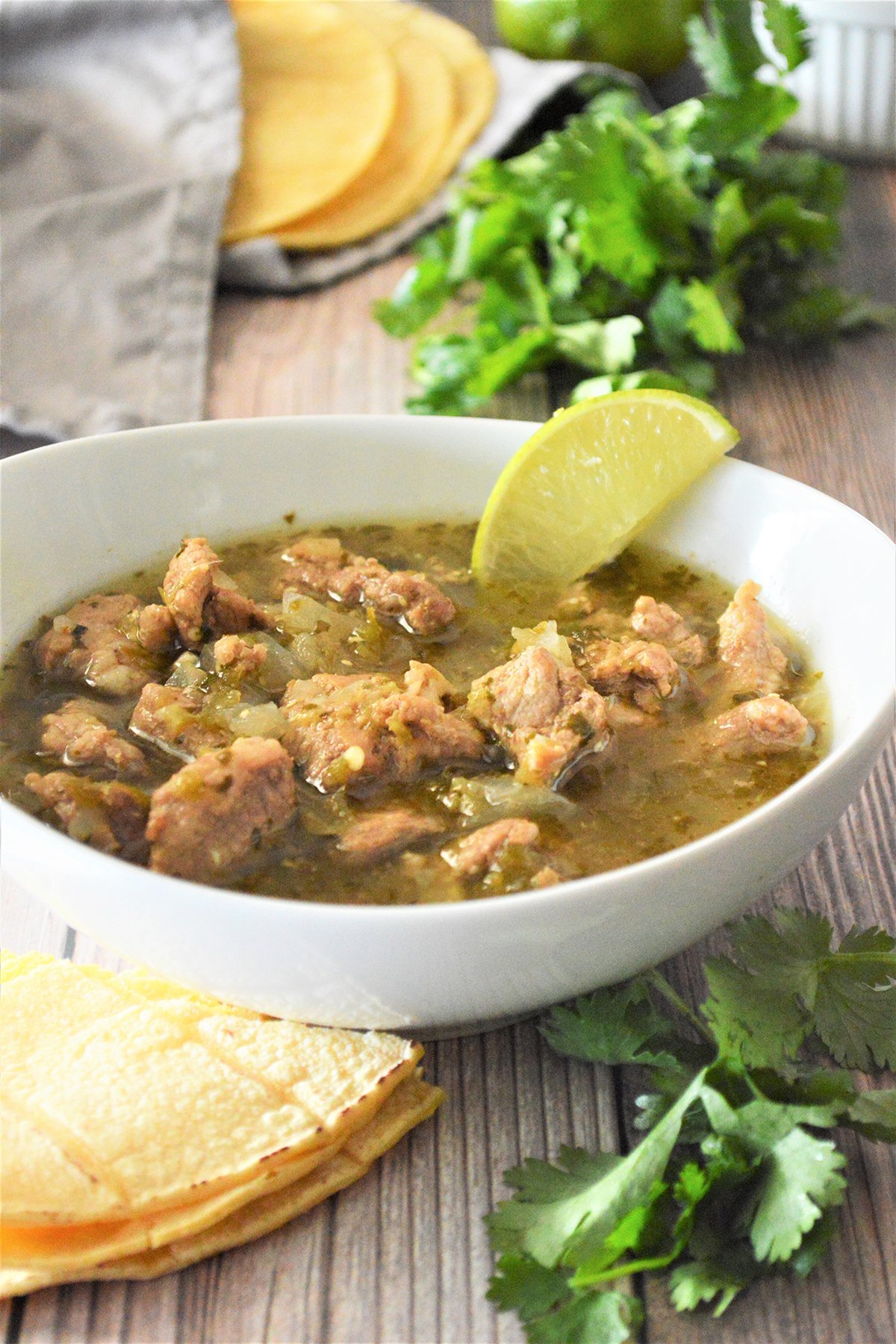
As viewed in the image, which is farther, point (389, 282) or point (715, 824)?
point (389, 282)

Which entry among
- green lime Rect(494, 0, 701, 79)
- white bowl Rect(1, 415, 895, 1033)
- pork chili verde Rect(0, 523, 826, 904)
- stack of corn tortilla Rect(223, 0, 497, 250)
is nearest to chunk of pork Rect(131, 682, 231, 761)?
pork chili verde Rect(0, 523, 826, 904)

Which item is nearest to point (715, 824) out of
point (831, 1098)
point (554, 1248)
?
point (831, 1098)

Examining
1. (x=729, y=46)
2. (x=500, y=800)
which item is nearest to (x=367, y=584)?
(x=500, y=800)

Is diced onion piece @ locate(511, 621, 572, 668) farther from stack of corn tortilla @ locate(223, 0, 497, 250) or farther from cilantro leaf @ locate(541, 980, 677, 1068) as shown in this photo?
stack of corn tortilla @ locate(223, 0, 497, 250)

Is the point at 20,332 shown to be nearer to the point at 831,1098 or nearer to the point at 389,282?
the point at 389,282

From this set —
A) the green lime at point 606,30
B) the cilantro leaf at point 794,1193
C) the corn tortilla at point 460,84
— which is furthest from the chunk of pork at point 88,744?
the green lime at point 606,30

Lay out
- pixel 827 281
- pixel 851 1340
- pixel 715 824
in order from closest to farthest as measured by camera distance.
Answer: pixel 851 1340 → pixel 715 824 → pixel 827 281
